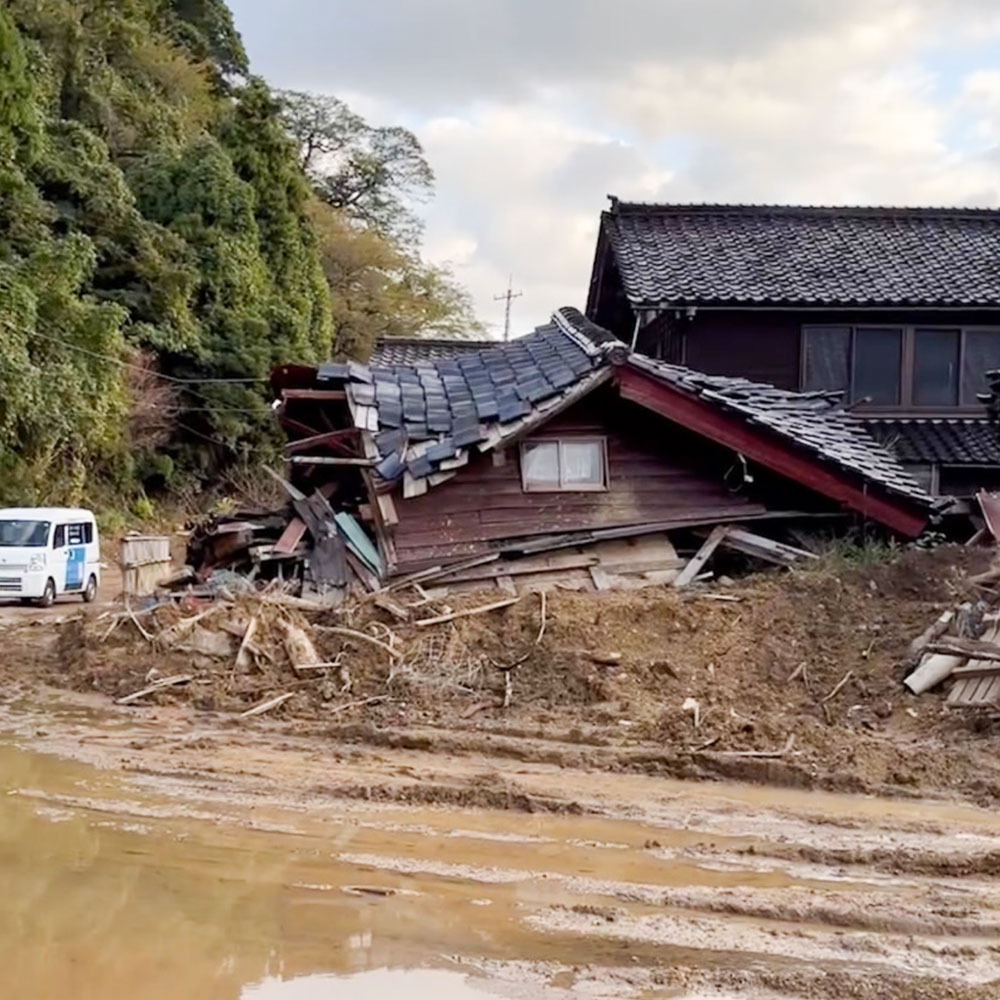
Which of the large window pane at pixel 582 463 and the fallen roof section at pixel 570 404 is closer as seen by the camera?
the fallen roof section at pixel 570 404

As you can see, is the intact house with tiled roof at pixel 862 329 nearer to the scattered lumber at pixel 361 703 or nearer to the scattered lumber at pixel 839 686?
the scattered lumber at pixel 839 686

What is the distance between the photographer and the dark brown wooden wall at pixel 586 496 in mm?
13133

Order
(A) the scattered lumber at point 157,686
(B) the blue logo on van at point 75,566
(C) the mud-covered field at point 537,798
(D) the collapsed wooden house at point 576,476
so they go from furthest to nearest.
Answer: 1. (B) the blue logo on van at point 75,566
2. (D) the collapsed wooden house at point 576,476
3. (A) the scattered lumber at point 157,686
4. (C) the mud-covered field at point 537,798

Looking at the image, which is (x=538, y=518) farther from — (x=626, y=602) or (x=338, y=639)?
(x=338, y=639)

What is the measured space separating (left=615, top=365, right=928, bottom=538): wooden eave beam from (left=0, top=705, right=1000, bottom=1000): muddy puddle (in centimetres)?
579

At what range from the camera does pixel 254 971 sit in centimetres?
516

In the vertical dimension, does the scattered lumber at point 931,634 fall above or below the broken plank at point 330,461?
below

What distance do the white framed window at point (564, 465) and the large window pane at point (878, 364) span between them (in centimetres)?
653

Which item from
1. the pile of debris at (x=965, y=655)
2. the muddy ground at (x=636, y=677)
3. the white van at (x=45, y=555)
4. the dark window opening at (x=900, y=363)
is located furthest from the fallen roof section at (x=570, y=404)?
the white van at (x=45, y=555)

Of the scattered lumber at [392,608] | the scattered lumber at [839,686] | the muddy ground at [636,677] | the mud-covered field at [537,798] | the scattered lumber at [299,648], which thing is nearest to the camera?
the mud-covered field at [537,798]

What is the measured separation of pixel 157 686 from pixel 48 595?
379 inches

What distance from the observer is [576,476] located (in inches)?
543

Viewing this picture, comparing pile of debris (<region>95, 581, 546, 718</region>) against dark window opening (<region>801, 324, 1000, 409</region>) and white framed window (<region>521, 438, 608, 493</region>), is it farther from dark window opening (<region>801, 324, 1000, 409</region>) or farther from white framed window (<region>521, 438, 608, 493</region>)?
dark window opening (<region>801, 324, 1000, 409</region>)

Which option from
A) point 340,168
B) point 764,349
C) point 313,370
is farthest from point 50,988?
point 340,168
